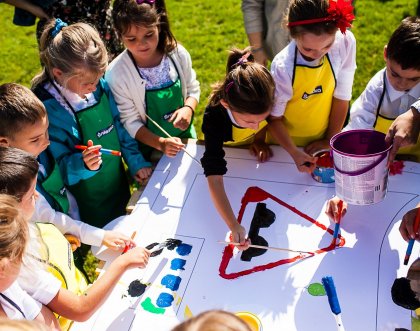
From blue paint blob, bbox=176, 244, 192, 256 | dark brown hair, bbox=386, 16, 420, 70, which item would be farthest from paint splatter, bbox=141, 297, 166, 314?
dark brown hair, bbox=386, 16, 420, 70

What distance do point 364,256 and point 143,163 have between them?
3.59ft

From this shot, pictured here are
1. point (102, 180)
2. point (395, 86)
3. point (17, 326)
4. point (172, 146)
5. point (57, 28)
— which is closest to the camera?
point (17, 326)

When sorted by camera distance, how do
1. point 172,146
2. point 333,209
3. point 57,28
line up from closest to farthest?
point 333,209 → point 57,28 → point 172,146

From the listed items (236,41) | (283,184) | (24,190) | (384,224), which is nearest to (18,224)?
(24,190)

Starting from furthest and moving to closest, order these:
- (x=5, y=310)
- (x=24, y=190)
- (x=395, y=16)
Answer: (x=395, y=16), (x=24, y=190), (x=5, y=310)

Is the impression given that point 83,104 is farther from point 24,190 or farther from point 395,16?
point 395,16

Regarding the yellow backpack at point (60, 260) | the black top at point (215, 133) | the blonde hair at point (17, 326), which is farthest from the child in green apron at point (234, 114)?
the blonde hair at point (17, 326)

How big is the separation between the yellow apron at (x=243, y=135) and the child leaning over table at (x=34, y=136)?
65 cm

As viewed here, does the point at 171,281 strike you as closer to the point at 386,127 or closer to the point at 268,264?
the point at 268,264

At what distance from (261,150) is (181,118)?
43 centimetres

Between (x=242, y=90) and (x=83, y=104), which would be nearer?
(x=242, y=90)

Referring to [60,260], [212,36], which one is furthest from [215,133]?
[212,36]

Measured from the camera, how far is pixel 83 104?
2273 millimetres

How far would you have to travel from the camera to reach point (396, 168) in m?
2.16
